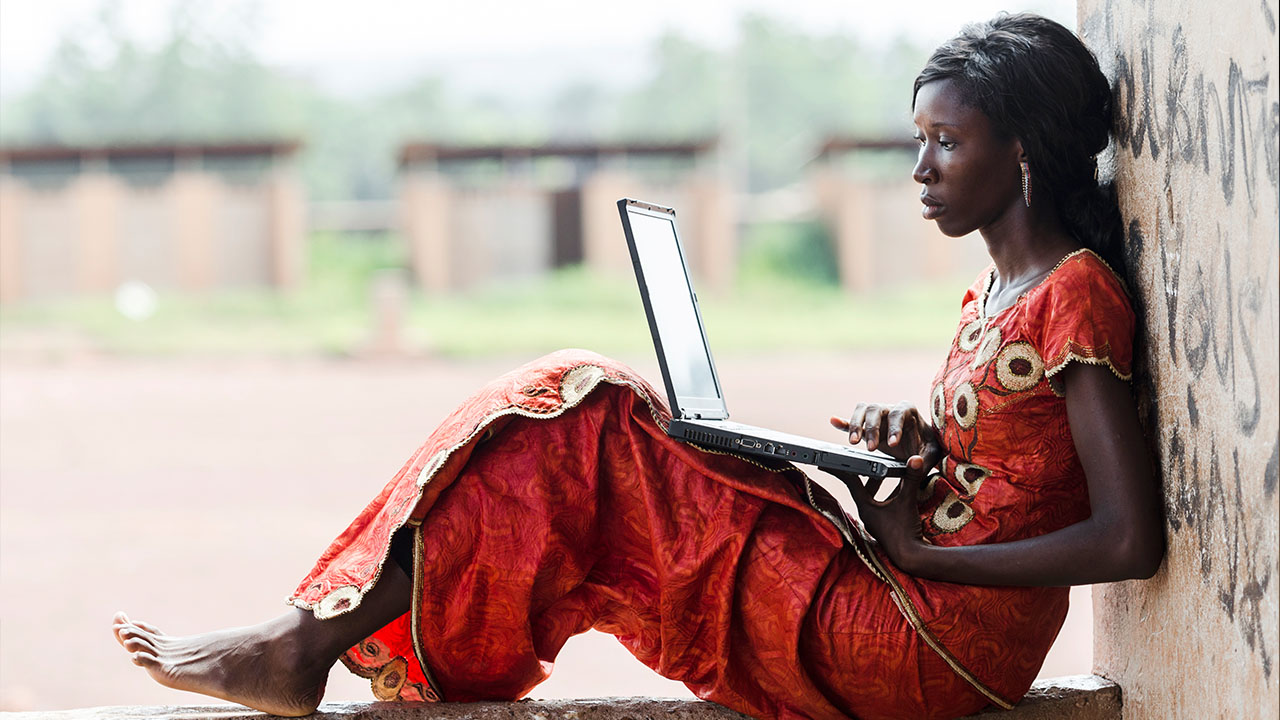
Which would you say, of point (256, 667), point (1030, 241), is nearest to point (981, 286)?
point (1030, 241)

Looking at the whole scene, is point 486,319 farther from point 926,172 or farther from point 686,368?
point 926,172

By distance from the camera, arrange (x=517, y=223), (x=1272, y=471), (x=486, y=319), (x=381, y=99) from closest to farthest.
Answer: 1. (x=1272, y=471)
2. (x=486, y=319)
3. (x=517, y=223)
4. (x=381, y=99)

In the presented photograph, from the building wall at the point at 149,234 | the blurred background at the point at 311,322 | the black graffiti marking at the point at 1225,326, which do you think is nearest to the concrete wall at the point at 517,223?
the blurred background at the point at 311,322

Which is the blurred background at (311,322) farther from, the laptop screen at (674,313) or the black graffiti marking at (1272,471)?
the black graffiti marking at (1272,471)

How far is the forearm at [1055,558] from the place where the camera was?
182 cm

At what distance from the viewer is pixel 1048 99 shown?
1.96 metres

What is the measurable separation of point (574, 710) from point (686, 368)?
0.63 meters

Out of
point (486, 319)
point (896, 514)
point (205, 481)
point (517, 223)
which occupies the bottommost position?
point (205, 481)

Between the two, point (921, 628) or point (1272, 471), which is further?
point (921, 628)

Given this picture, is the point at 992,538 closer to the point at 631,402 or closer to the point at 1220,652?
the point at 1220,652

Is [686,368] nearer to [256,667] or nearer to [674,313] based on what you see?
[674,313]

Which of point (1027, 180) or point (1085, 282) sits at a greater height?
point (1027, 180)

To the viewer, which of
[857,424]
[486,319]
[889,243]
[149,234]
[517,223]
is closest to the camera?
[857,424]

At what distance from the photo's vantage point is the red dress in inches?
74.7
